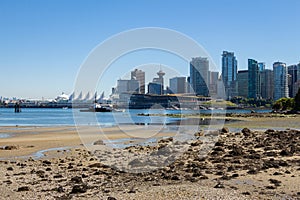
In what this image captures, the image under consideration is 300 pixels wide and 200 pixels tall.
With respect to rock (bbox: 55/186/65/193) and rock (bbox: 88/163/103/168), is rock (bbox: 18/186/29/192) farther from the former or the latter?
rock (bbox: 88/163/103/168)

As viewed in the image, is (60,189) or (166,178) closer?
(60,189)

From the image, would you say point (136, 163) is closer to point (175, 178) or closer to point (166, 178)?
point (166, 178)

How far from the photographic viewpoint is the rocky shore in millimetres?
12281

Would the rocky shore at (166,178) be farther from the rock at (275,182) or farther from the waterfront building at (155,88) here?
the waterfront building at (155,88)

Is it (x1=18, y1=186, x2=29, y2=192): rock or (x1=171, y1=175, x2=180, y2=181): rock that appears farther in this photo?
(x1=171, y1=175, x2=180, y2=181): rock

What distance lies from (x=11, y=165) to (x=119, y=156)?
611 centimetres

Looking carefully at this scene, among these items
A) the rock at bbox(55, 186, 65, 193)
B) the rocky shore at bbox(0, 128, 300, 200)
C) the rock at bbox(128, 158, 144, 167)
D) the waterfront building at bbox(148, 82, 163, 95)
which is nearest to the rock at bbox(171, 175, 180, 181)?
the rocky shore at bbox(0, 128, 300, 200)

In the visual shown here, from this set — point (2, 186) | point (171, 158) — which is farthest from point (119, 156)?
point (2, 186)

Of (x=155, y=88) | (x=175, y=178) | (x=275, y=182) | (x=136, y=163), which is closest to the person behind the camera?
(x=275, y=182)

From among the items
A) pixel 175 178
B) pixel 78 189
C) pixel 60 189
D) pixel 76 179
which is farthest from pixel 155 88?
pixel 78 189

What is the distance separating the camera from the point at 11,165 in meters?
19.0

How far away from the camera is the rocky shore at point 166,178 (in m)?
12.3

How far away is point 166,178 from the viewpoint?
14.8 meters

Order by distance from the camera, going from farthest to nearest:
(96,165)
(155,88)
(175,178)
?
(155,88), (96,165), (175,178)
